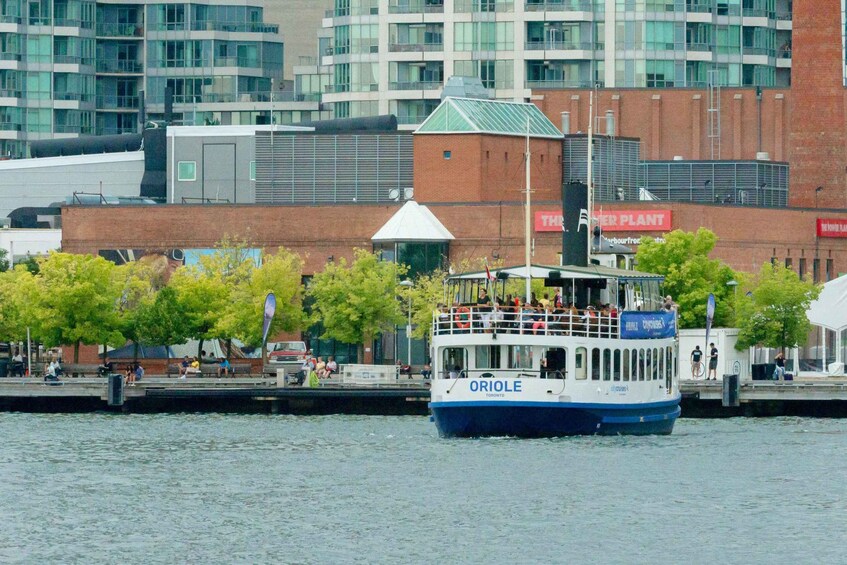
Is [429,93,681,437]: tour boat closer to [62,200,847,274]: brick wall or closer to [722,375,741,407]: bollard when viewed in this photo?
[722,375,741,407]: bollard

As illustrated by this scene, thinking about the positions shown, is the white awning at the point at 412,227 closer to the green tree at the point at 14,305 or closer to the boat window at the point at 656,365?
the green tree at the point at 14,305

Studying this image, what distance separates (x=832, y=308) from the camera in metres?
107

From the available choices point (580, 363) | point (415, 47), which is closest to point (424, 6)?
point (415, 47)

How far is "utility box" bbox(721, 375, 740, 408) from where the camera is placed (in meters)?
90.8

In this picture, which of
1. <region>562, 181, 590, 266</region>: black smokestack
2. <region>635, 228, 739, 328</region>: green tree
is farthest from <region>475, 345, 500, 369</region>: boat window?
<region>635, 228, 739, 328</region>: green tree

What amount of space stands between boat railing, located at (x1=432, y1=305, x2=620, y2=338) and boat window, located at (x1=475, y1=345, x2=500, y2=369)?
2.02 feet

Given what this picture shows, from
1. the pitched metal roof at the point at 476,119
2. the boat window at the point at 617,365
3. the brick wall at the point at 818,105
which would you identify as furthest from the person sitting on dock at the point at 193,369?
the brick wall at the point at 818,105

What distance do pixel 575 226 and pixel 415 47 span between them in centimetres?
9969

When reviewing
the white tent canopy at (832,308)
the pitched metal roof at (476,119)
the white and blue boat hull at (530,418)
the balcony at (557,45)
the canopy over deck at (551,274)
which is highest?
the balcony at (557,45)

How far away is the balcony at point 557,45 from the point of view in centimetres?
17838

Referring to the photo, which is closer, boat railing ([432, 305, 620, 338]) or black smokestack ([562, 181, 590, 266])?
boat railing ([432, 305, 620, 338])

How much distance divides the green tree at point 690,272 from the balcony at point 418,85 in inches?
2761

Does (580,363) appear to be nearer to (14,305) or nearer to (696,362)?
(696,362)

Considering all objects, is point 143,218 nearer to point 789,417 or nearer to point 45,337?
point 45,337
